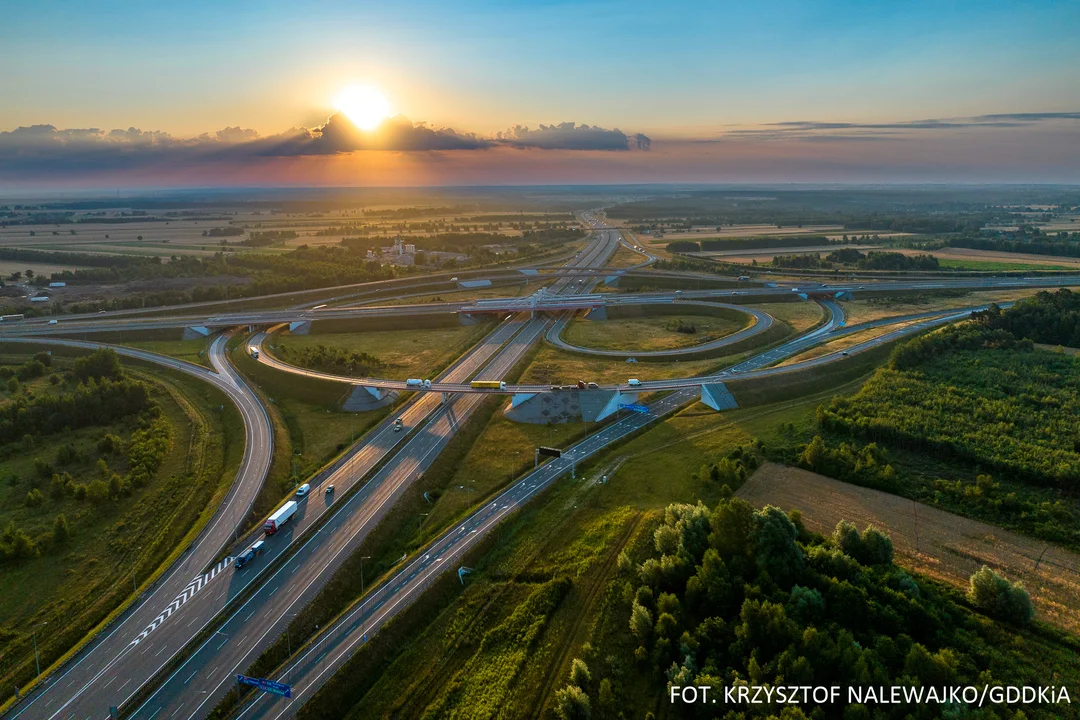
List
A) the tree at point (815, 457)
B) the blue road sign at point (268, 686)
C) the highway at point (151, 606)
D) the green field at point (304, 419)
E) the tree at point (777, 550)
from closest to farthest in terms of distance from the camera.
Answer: the blue road sign at point (268, 686)
the highway at point (151, 606)
the tree at point (777, 550)
the tree at point (815, 457)
the green field at point (304, 419)

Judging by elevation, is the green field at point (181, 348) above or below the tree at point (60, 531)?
above

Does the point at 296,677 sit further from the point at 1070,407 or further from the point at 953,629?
the point at 1070,407

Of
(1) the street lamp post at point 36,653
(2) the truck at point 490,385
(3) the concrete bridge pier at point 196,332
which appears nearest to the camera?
(1) the street lamp post at point 36,653

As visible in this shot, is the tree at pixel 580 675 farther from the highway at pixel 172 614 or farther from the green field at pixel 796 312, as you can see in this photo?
the green field at pixel 796 312

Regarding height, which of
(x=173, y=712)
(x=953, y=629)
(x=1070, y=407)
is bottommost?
(x=173, y=712)

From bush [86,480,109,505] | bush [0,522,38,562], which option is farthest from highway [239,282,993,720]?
bush [86,480,109,505]

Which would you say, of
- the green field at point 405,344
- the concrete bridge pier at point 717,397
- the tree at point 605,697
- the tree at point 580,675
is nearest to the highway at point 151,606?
the green field at point 405,344

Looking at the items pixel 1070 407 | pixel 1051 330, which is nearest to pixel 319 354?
pixel 1070 407
